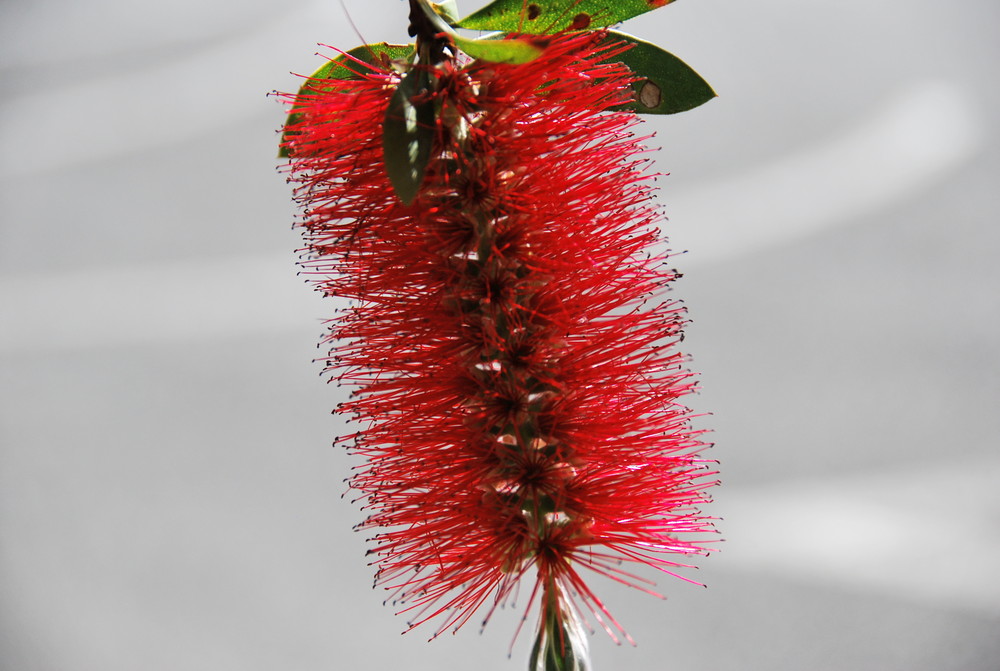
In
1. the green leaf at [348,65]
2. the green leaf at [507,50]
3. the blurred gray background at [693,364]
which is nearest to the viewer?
the green leaf at [507,50]

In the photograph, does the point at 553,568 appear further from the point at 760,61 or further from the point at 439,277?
the point at 760,61

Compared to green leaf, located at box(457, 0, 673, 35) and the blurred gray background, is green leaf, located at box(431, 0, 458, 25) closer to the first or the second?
green leaf, located at box(457, 0, 673, 35)

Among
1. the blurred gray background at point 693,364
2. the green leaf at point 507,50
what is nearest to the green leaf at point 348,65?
the green leaf at point 507,50

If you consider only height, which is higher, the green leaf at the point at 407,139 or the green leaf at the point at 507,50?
the green leaf at the point at 507,50

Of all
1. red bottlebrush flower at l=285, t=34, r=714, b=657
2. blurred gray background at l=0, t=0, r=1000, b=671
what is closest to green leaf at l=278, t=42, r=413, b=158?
red bottlebrush flower at l=285, t=34, r=714, b=657

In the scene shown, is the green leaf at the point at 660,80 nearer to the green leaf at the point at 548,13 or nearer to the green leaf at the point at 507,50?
the green leaf at the point at 548,13

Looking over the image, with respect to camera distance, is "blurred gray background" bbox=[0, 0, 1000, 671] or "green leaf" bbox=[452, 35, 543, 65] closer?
"green leaf" bbox=[452, 35, 543, 65]
